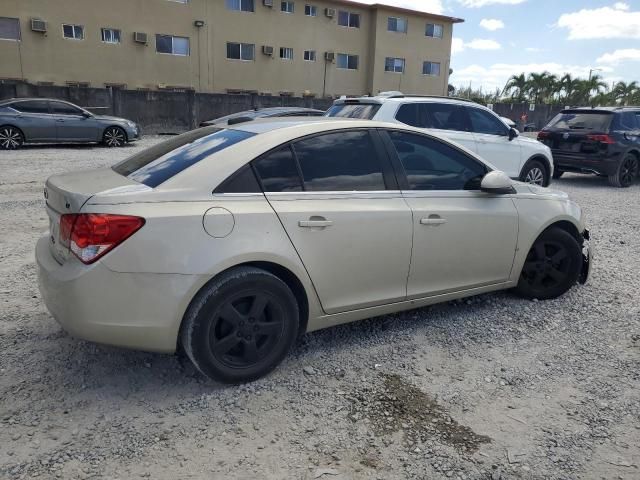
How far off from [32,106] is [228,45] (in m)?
16.0

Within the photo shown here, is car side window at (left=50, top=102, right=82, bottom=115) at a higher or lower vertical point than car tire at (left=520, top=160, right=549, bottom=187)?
higher

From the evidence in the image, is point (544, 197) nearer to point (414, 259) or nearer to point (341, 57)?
point (414, 259)

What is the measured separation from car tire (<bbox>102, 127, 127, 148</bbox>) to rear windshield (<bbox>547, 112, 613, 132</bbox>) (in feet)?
40.5

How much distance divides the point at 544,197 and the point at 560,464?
7.98ft

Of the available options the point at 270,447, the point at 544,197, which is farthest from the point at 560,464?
the point at 544,197

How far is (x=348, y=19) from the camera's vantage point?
108ft

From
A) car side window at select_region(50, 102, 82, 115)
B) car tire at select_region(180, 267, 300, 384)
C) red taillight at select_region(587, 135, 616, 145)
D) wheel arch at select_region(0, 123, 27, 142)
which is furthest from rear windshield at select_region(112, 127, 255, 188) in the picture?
car side window at select_region(50, 102, 82, 115)

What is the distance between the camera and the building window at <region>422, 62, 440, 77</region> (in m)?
36.2

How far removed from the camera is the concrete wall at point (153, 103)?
20156mm

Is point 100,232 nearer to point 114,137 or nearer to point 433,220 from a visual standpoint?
point 433,220

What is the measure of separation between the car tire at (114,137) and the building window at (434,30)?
26.2 m

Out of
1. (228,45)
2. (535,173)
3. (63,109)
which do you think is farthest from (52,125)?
(228,45)

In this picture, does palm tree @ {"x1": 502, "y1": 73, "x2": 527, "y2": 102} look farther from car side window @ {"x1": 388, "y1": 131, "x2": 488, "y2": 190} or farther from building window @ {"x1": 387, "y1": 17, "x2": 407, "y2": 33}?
car side window @ {"x1": 388, "y1": 131, "x2": 488, "y2": 190}

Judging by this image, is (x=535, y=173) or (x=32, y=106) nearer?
(x=535, y=173)
